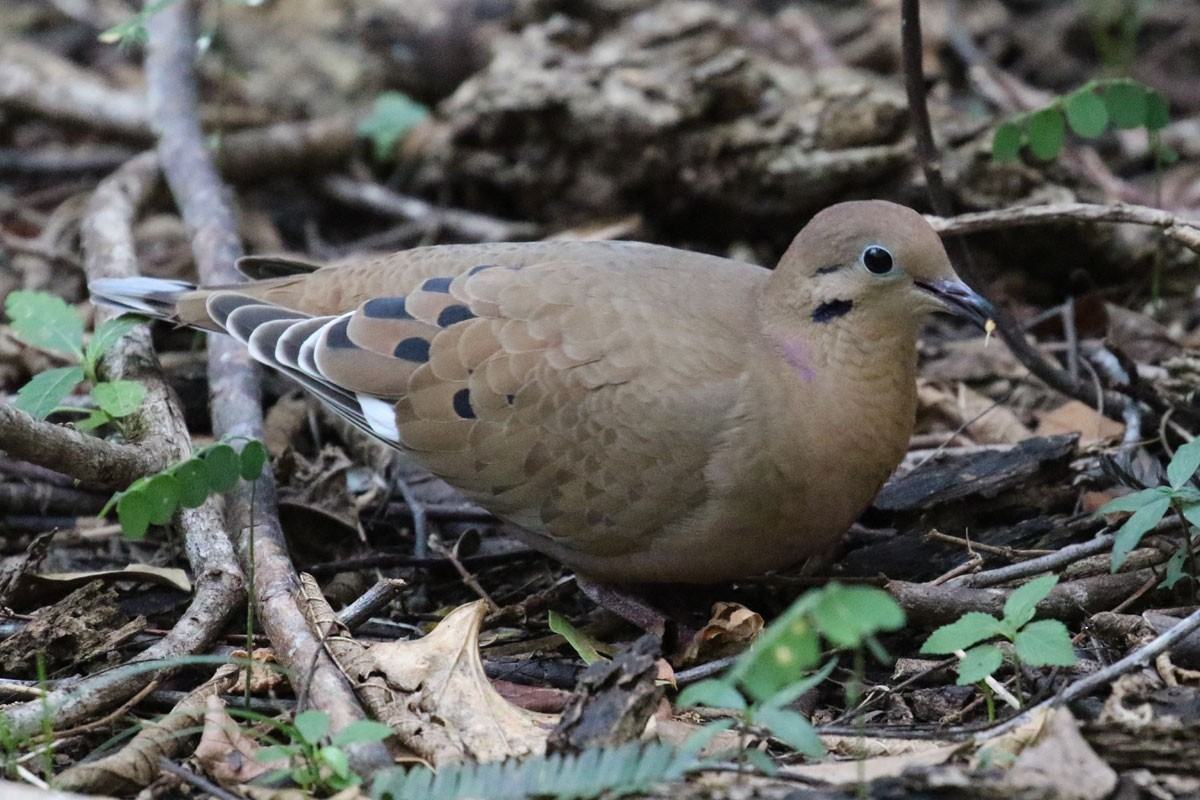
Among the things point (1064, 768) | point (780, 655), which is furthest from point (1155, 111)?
point (780, 655)

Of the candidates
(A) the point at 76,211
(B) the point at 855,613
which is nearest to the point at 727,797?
(B) the point at 855,613

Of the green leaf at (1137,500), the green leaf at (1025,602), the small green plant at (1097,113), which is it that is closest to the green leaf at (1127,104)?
the small green plant at (1097,113)

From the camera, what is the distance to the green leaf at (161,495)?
2.85 metres

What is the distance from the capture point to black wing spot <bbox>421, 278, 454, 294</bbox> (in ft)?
12.1

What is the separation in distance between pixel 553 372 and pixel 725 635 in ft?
2.65

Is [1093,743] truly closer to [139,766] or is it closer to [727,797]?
[727,797]

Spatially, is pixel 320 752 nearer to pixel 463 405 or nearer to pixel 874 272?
pixel 463 405

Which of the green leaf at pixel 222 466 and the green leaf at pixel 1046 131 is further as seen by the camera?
the green leaf at pixel 1046 131

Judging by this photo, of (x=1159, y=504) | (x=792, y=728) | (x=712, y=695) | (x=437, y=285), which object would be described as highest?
(x=437, y=285)

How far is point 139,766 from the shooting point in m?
2.78

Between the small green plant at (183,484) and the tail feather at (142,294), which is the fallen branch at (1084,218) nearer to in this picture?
the small green plant at (183,484)

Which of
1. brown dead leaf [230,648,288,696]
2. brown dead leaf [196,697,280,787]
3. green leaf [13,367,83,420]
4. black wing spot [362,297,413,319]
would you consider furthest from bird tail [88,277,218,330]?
brown dead leaf [196,697,280,787]

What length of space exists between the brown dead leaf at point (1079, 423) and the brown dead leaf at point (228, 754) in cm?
256

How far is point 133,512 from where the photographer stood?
2842mm
